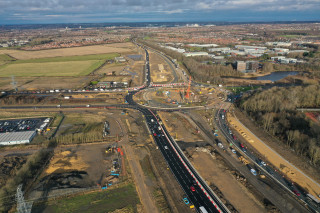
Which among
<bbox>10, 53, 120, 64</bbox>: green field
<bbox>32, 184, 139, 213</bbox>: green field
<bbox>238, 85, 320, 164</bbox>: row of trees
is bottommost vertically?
<bbox>32, 184, 139, 213</bbox>: green field

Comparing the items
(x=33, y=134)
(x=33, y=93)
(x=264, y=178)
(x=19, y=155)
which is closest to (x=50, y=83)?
(x=33, y=93)

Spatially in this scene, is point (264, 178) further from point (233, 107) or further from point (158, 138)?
point (233, 107)

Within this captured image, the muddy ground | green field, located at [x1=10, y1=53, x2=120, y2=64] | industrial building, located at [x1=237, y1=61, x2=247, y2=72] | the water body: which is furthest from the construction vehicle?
green field, located at [x1=10, y1=53, x2=120, y2=64]

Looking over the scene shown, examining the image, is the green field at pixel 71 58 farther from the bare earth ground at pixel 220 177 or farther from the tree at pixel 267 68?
the bare earth ground at pixel 220 177

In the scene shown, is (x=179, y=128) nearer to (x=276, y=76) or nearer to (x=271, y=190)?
(x=271, y=190)

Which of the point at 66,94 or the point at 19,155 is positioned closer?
the point at 19,155

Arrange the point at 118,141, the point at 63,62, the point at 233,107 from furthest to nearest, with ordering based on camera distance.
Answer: the point at 63,62, the point at 233,107, the point at 118,141

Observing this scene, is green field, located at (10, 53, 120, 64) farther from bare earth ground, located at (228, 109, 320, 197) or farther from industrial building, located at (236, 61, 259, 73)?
bare earth ground, located at (228, 109, 320, 197)

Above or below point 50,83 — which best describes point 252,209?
below
